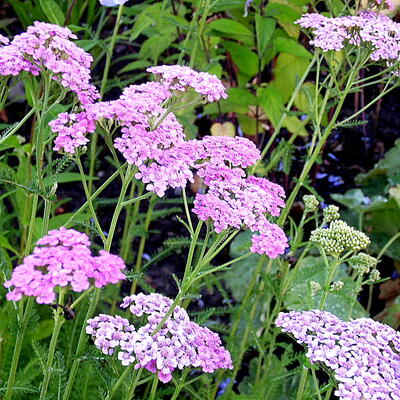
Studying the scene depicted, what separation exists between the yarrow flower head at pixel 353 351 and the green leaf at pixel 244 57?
42.9 inches

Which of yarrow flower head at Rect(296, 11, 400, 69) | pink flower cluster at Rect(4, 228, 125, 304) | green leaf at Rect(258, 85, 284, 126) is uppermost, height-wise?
yarrow flower head at Rect(296, 11, 400, 69)

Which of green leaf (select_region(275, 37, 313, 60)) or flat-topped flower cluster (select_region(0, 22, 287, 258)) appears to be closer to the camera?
flat-topped flower cluster (select_region(0, 22, 287, 258))

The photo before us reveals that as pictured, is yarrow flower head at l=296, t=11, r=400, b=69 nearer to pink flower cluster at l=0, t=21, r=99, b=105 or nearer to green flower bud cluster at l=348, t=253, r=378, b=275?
green flower bud cluster at l=348, t=253, r=378, b=275

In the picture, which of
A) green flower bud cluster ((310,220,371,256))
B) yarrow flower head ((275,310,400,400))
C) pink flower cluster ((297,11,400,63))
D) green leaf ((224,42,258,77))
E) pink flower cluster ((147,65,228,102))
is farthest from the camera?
green leaf ((224,42,258,77))

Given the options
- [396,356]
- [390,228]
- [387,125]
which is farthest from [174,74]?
[387,125]

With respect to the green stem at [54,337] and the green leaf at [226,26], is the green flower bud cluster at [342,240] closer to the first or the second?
the green stem at [54,337]

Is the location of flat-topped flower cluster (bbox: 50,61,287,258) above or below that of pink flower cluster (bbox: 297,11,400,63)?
below

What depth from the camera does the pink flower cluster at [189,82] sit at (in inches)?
46.1

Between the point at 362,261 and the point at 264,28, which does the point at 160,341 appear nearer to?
the point at 362,261

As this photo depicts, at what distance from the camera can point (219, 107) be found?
223 centimetres

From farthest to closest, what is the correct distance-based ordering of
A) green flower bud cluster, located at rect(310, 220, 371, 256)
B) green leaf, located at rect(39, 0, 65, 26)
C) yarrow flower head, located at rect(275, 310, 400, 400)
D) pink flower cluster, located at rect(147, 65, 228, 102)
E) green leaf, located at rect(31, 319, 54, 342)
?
green leaf, located at rect(31, 319, 54, 342) → green leaf, located at rect(39, 0, 65, 26) → green flower bud cluster, located at rect(310, 220, 371, 256) → pink flower cluster, located at rect(147, 65, 228, 102) → yarrow flower head, located at rect(275, 310, 400, 400)

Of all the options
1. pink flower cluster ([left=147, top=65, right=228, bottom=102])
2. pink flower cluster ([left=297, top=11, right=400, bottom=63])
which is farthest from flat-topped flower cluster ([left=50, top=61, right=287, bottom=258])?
pink flower cluster ([left=297, top=11, right=400, bottom=63])

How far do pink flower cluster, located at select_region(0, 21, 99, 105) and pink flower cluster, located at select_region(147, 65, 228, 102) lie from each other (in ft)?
0.46

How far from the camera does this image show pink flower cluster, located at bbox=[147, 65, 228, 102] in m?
1.17
